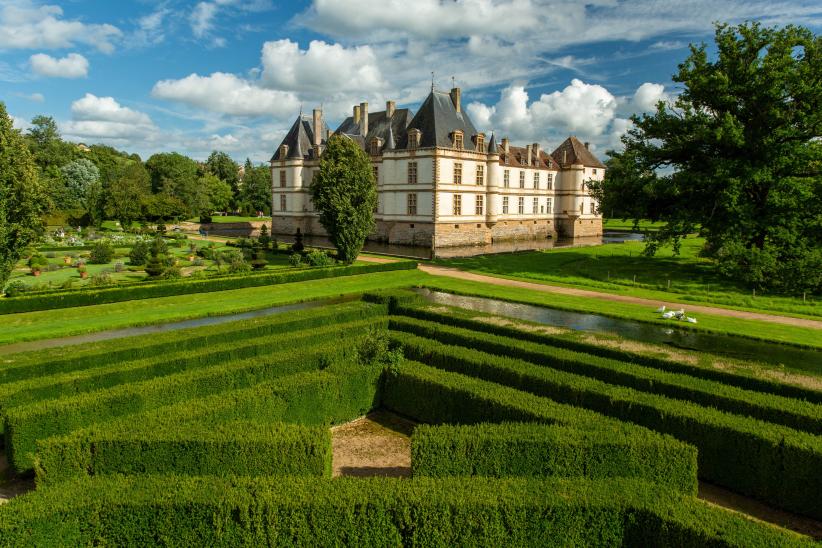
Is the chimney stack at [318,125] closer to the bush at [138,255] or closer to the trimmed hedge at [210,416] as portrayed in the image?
the bush at [138,255]

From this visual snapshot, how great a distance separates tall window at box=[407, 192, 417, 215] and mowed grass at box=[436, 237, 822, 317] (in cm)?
967

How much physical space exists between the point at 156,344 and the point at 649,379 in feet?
42.6

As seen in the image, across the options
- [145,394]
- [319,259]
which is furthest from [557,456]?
[319,259]

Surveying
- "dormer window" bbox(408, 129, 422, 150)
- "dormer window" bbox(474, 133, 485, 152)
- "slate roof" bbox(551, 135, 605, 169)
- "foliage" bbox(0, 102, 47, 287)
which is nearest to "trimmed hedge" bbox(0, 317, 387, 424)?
"foliage" bbox(0, 102, 47, 287)

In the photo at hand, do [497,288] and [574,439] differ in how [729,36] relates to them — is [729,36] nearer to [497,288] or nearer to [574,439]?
[497,288]

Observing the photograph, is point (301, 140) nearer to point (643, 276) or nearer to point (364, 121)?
point (364, 121)

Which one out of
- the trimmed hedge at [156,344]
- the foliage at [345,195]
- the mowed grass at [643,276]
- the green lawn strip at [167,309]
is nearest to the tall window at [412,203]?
the mowed grass at [643,276]

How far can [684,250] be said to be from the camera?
46688 millimetres

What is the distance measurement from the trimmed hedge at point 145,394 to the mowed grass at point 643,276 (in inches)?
773

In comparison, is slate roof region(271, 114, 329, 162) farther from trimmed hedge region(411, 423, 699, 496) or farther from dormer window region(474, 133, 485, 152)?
trimmed hedge region(411, 423, 699, 496)

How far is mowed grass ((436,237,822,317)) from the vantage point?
982 inches

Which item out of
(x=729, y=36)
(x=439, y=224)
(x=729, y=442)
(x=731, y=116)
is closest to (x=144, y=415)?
(x=729, y=442)

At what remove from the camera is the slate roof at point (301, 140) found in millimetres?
57938

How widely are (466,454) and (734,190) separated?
26046 mm
